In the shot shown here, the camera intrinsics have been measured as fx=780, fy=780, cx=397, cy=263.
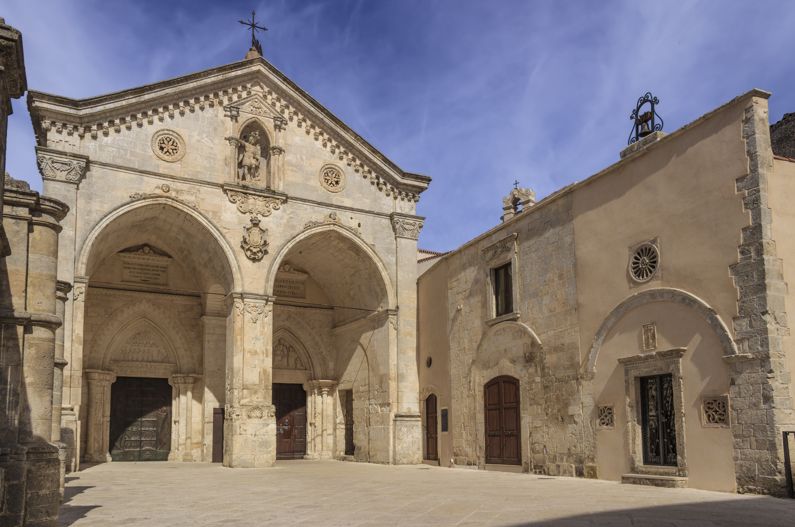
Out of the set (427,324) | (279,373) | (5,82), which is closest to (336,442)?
(279,373)

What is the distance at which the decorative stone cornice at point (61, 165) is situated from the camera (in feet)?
56.7

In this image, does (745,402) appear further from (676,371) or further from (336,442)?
(336,442)

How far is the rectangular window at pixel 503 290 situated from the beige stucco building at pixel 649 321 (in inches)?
2.1

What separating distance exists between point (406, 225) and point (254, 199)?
4558 mm

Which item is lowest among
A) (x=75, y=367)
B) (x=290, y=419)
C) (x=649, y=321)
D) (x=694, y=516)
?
(x=694, y=516)

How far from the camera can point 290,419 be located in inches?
962

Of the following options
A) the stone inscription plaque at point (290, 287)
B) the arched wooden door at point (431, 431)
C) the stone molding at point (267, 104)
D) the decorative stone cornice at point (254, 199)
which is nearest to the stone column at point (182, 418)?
the stone inscription plaque at point (290, 287)

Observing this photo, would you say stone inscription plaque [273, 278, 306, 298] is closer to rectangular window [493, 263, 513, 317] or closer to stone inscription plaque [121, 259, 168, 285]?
stone inscription plaque [121, 259, 168, 285]

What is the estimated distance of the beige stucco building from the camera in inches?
455

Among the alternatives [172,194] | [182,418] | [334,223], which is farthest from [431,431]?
[172,194]

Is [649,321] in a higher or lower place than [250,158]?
lower

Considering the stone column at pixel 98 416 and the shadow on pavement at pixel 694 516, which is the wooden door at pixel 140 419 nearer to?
the stone column at pixel 98 416

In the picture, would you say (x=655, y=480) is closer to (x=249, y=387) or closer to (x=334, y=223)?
(x=249, y=387)

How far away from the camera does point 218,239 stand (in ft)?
63.9
